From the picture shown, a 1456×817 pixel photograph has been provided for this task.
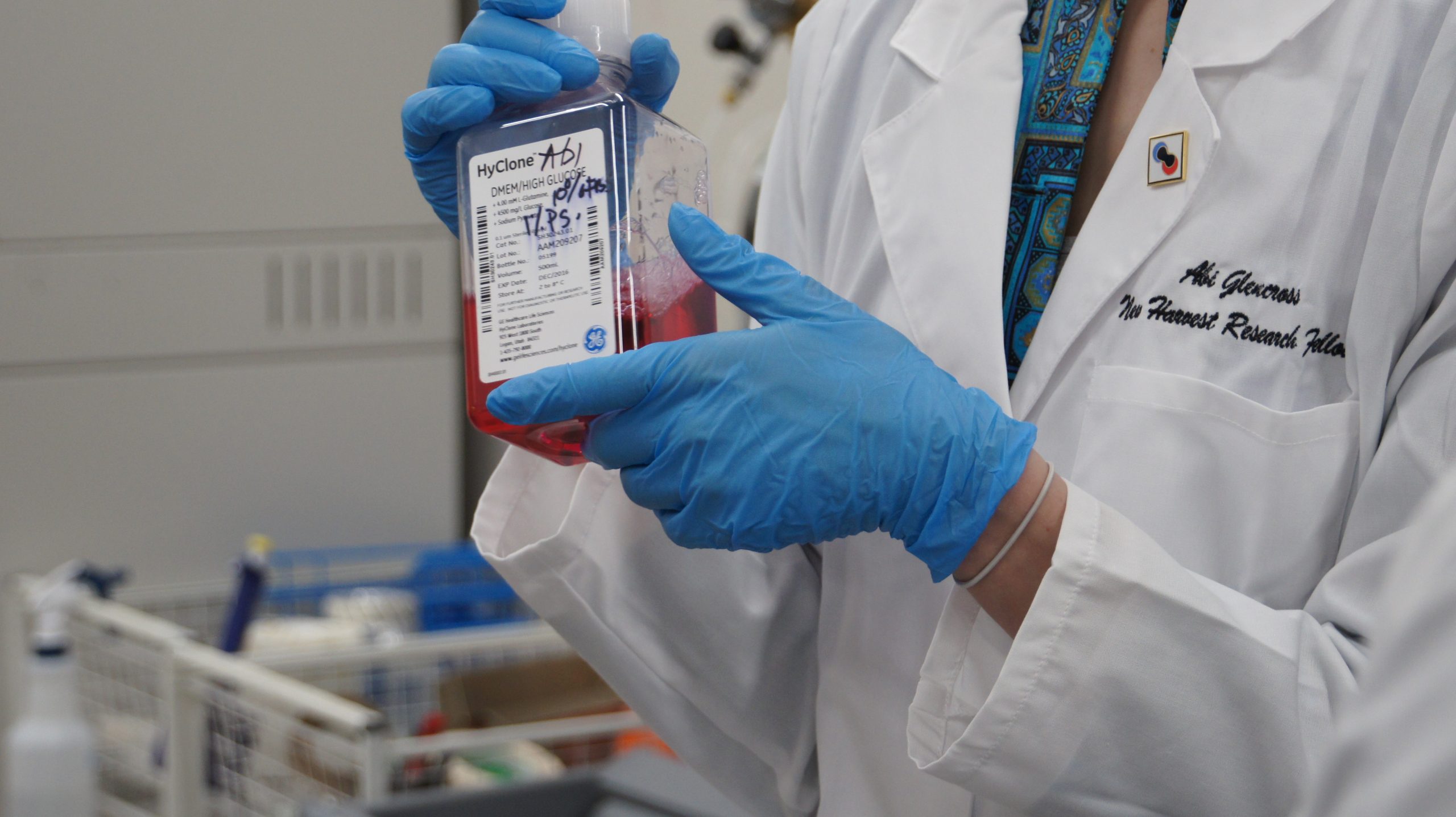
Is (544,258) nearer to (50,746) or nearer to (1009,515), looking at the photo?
(1009,515)

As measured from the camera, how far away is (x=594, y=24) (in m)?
0.73

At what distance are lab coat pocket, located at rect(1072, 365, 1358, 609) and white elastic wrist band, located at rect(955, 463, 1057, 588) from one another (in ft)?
0.24

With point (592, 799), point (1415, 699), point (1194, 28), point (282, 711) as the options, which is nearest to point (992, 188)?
point (1194, 28)

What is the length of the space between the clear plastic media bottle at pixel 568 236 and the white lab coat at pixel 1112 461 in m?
0.19

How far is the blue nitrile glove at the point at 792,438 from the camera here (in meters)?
0.67

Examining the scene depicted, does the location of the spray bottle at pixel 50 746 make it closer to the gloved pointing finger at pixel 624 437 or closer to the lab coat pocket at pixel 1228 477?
the gloved pointing finger at pixel 624 437

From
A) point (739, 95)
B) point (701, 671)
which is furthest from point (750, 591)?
point (739, 95)

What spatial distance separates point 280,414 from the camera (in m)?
1.87

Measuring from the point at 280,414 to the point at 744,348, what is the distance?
1.40 metres

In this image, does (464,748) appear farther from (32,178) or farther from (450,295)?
(32,178)

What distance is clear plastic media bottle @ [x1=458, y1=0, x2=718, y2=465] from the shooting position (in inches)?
25.7

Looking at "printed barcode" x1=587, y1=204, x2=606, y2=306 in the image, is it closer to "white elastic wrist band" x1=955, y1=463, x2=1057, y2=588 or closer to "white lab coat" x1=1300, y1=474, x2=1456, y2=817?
"white elastic wrist band" x1=955, y1=463, x2=1057, y2=588

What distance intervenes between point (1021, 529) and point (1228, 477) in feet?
0.53

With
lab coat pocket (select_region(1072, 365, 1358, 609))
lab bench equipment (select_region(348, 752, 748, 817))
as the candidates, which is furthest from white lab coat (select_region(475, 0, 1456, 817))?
lab bench equipment (select_region(348, 752, 748, 817))
